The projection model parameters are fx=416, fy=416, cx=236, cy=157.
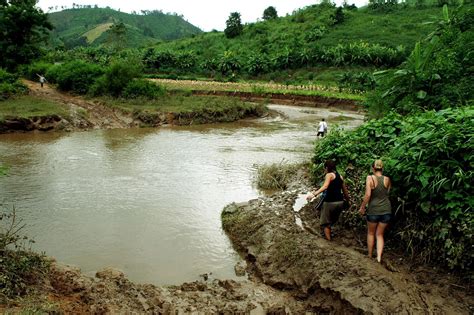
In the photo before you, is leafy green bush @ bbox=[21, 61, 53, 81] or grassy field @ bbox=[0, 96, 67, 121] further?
leafy green bush @ bbox=[21, 61, 53, 81]

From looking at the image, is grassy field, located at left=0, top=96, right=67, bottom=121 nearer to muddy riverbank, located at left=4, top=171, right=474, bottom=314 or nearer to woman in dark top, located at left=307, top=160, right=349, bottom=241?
muddy riverbank, located at left=4, top=171, right=474, bottom=314

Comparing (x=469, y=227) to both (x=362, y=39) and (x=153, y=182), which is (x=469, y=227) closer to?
(x=153, y=182)

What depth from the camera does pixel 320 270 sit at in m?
6.61

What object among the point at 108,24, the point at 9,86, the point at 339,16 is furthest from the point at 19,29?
the point at 108,24

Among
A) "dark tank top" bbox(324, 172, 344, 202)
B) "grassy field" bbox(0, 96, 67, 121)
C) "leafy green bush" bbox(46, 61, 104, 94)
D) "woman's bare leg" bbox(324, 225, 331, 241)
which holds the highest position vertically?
"leafy green bush" bbox(46, 61, 104, 94)

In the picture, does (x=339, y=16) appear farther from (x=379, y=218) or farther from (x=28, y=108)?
(x=379, y=218)

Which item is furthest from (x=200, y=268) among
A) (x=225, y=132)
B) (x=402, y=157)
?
(x=225, y=132)

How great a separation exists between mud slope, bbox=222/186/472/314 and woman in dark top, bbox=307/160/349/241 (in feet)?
1.31

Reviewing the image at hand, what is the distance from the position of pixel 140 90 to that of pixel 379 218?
25.5 metres

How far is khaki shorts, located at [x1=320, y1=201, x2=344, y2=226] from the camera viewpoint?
7.45 meters

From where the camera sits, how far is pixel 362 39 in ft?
204

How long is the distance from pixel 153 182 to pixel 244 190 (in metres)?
2.96

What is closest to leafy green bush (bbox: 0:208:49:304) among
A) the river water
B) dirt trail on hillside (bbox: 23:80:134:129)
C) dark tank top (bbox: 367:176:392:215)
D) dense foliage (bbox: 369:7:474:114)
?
the river water

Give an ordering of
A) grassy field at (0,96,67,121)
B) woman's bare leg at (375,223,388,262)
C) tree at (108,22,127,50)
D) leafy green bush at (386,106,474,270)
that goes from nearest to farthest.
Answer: leafy green bush at (386,106,474,270), woman's bare leg at (375,223,388,262), grassy field at (0,96,67,121), tree at (108,22,127,50)
